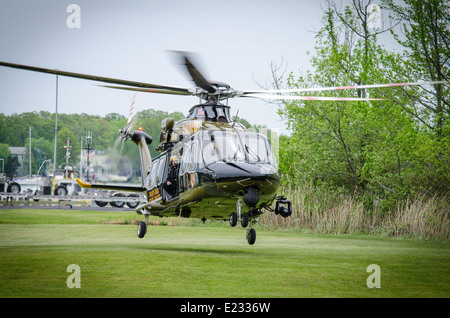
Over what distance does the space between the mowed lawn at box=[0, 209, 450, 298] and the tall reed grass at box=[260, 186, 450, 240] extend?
332 centimetres

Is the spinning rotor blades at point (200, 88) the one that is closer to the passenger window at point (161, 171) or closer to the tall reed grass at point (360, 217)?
the passenger window at point (161, 171)

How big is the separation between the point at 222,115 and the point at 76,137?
20.0 m

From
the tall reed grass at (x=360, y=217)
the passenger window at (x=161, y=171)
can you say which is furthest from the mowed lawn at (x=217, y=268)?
the tall reed grass at (x=360, y=217)

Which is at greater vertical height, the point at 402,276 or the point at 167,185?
the point at 167,185

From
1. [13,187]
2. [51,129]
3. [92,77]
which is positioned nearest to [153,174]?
[92,77]

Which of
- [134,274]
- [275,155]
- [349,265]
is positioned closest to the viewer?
[134,274]

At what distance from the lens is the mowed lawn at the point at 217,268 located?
9.78 metres

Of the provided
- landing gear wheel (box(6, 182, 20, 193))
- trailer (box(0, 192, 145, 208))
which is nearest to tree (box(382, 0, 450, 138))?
trailer (box(0, 192, 145, 208))

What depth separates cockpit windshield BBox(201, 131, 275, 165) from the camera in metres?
14.6

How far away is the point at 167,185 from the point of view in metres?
17.0

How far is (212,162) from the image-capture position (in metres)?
14.7

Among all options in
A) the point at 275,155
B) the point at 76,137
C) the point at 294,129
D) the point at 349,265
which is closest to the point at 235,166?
the point at 275,155
